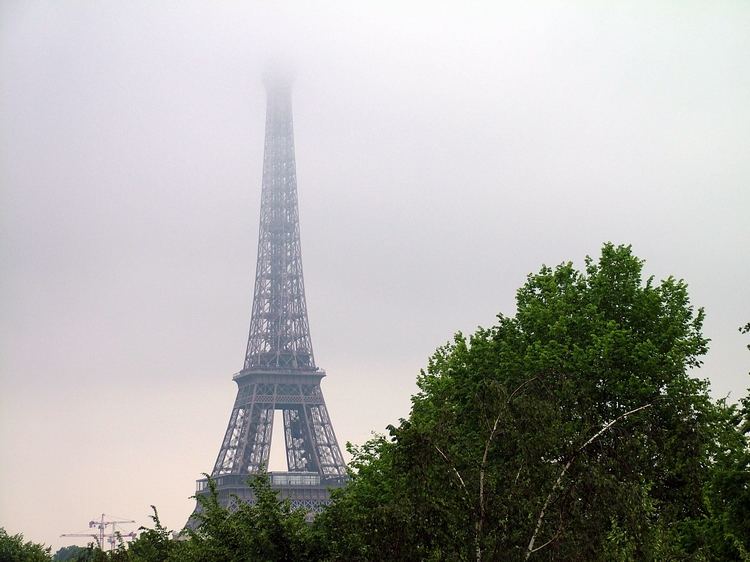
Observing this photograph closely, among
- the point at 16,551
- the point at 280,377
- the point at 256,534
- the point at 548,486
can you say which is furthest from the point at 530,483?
the point at 280,377

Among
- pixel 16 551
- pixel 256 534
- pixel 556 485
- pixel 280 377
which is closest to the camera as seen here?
pixel 556 485

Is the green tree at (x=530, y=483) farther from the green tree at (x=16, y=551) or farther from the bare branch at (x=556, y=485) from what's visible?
the green tree at (x=16, y=551)

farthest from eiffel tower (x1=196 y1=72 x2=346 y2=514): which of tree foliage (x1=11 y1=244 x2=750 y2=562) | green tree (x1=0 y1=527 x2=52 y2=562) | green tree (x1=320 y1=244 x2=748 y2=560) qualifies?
green tree (x1=320 y1=244 x2=748 y2=560)

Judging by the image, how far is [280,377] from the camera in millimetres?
140375

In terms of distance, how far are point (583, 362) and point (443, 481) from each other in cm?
1987

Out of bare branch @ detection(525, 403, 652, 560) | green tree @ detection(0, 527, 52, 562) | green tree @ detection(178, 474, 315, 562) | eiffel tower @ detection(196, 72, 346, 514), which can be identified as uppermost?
eiffel tower @ detection(196, 72, 346, 514)

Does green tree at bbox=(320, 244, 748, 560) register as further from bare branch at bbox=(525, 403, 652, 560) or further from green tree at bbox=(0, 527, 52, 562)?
green tree at bbox=(0, 527, 52, 562)

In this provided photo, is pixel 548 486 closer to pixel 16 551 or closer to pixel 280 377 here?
pixel 16 551

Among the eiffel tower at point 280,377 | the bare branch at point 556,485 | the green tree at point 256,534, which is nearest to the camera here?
the bare branch at point 556,485

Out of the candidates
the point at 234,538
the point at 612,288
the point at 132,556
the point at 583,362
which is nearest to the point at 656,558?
the point at 234,538

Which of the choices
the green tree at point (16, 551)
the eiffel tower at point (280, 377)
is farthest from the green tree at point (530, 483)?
the eiffel tower at point (280, 377)

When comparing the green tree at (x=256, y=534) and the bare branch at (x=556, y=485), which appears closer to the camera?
the bare branch at (x=556, y=485)

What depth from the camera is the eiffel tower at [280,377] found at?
5212 inches

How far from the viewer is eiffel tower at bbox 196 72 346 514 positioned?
13238cm
